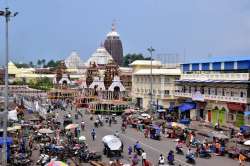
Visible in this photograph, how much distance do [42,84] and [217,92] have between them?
79495 millimetres

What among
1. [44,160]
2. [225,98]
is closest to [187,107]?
[225,98]

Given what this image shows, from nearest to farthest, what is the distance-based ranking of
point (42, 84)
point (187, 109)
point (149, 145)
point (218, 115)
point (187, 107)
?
1. point (149, 145)
2. point (218, 115)
3. point (187, 107)
4. point (187, 109)
5. point (42, 84)

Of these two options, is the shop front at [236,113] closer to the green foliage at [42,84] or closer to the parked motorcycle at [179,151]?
the parked motorcycle at [179,151]

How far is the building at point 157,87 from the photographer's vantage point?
68.2 m

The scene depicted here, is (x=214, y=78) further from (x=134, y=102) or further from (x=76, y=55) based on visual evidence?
(x=76, y=55)

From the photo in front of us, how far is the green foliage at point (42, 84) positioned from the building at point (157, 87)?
37951 millimetres

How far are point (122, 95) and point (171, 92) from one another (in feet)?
30.9

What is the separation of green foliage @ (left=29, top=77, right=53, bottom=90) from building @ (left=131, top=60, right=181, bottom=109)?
38.0 meters

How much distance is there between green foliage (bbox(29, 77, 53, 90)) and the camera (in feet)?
380

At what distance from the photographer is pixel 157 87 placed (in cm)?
7138

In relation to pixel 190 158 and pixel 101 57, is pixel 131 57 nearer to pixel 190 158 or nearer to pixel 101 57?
pixel 101 57

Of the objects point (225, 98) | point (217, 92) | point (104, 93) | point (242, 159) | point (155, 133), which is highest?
point (217, 92)

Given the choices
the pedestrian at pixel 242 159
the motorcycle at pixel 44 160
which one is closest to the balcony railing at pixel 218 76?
the pedestrian at pixel 242 159

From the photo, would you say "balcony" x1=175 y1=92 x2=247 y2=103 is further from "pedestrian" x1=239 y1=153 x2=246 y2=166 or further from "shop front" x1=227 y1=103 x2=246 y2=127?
"pedestrian" x1=239 y1=153 x2=246 y2=166
